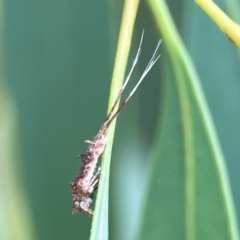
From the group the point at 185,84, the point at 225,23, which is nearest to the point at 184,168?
the point at 185,84

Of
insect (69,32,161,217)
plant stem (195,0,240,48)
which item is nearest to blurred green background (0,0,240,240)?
insect (69,32,161,217)

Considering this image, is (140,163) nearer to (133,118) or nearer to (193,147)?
(133,118)

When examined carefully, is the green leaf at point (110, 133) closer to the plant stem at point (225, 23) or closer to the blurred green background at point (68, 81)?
the plant stem at point (225, 23)

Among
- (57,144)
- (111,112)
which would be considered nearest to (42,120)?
(57,144)

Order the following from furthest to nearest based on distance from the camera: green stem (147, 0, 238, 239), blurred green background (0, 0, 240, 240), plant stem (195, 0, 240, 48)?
blurred green background (0, 0, 240, 240) → green stem (147, 0, 238, 239) → plant stem (195, 0, 240, 48)

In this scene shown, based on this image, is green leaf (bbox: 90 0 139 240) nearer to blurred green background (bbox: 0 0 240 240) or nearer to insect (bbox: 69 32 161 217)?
insect (bbox: 69 32 161 217)

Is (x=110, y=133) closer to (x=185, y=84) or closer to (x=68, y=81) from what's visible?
(x=185, y=84)

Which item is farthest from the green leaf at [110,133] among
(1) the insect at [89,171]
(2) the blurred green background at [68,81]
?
(2) the blurred green background at [68,81]

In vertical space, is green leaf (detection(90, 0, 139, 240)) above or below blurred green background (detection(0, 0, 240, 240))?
below
